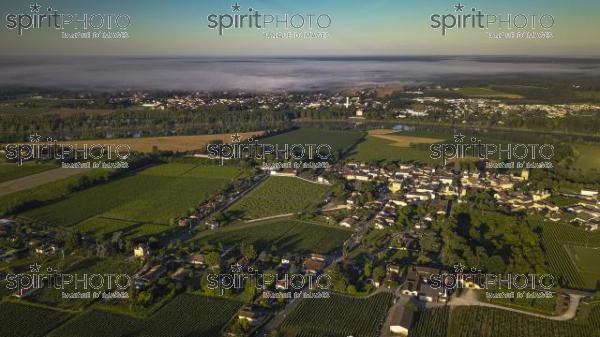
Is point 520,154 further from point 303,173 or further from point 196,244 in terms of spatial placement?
point 196,244

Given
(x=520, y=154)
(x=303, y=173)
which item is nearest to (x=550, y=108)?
(x=520, y=154)

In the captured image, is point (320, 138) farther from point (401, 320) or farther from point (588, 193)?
point (401, 320)

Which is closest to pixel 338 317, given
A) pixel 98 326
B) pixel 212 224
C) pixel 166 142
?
pixel 98 326

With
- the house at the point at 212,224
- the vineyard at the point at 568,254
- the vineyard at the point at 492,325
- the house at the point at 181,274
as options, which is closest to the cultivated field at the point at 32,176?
the house at the point at 212,224

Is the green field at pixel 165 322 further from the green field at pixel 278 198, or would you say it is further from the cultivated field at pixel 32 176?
the cultivated field at pixel 32 176

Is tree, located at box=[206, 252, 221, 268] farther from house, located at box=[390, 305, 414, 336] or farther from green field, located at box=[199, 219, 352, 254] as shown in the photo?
house, located at box=[390, 305, 414, 336]

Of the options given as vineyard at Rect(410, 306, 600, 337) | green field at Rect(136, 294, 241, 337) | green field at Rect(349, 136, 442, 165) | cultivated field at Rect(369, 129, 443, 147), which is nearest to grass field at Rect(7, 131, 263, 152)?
green field at Rect(349, 136, 442, 165)
